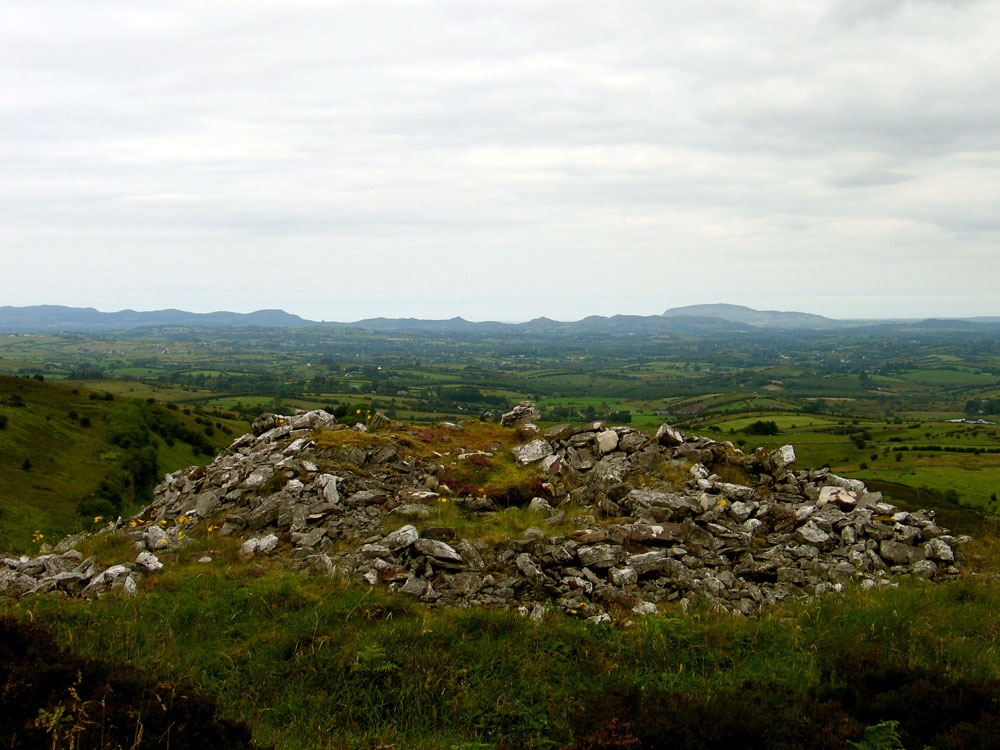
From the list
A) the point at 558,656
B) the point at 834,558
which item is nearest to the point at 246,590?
the point at 558,656

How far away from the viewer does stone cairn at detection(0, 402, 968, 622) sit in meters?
9.66

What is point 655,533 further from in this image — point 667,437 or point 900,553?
point 667,437

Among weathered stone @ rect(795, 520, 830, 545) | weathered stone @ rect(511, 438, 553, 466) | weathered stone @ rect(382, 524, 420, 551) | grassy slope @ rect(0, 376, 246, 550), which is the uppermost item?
weathered stone @ rect(511, 438, 553, 466)

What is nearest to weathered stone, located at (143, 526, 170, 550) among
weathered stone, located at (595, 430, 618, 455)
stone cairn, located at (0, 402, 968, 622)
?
stone cairn, located at (0, 402, 968, 622)

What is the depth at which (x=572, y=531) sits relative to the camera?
1203 cm

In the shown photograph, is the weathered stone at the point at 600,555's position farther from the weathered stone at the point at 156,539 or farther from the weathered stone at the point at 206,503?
the weathered stone at the point at 206,503

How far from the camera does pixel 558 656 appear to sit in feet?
23.3

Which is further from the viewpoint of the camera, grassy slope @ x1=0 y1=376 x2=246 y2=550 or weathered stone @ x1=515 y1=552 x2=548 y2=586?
grassy slope @ x1=0 y1=376 x2=246 y2=550

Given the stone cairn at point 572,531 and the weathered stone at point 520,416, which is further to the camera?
the weathered stone at point 520,416

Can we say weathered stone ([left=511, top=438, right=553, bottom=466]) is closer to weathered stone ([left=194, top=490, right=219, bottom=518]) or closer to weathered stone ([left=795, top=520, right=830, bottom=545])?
weathered stone ([left=795, top=520, right=830, bottom=545])

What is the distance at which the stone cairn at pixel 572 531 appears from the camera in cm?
966

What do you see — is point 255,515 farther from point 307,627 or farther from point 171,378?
point 171,378

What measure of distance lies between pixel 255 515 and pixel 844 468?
66.8m

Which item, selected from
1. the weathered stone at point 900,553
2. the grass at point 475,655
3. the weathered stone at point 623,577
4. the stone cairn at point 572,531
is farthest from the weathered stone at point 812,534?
the weathered stone at point 623,577
